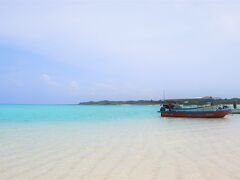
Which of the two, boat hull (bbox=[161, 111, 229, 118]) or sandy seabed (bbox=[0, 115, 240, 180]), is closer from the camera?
sandy seabed (bbox=[0, 115, 240, 180])

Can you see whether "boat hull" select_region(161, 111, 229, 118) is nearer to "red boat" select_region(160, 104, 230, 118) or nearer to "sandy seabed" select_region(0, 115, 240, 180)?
"red boat" select_region(160, 104, 230, 118)

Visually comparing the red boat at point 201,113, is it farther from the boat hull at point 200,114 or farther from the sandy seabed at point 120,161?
the sandy seabed at point 120,161

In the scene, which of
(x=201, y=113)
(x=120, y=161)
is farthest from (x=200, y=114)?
(x=120, y=161)

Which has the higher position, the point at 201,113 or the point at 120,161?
the point at 201,113

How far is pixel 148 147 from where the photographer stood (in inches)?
514

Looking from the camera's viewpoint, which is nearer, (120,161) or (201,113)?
(120,161)

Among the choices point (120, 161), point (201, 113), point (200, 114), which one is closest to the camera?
point (120, 161)

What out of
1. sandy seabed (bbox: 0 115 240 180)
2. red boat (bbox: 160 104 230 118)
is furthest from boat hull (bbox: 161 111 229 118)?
sandy seabed (bbox: 0 115 240 180)

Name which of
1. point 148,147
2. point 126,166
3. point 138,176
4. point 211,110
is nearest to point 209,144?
point 148,147

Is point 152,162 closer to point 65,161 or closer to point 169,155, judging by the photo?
point 169,155

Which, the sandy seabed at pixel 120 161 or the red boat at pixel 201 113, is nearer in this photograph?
the sandy seabed at pixel 120 161

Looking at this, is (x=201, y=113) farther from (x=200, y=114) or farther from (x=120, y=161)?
(x=120, y=161)

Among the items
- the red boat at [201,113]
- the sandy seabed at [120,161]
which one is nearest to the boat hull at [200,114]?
the red boat at [201,113]

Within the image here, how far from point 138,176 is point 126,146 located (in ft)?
17.8
